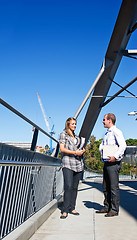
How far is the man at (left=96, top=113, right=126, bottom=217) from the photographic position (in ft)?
16.1

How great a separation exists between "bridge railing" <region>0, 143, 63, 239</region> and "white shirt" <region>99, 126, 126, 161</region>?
4.32 feet

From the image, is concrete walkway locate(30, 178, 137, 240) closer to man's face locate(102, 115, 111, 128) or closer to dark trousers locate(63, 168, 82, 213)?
dark trousers locate(63, 168, 82, 213)

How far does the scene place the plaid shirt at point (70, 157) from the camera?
497 centimetres

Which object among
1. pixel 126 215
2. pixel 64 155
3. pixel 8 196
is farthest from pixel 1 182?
pixel 126 215

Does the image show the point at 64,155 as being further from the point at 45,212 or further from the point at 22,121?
the point at 22,121

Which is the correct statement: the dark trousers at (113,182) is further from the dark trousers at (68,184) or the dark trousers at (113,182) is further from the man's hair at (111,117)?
the man's hair at (111,117)

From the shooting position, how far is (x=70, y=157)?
16.5 ft

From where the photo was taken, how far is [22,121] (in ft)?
12.8

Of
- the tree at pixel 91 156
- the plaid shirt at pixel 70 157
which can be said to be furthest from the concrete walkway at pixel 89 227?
the tree at pixel 91 156

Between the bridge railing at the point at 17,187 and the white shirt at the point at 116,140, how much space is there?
1317mm

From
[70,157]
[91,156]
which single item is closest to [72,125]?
[70,157]

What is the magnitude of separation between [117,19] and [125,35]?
0.62 metres

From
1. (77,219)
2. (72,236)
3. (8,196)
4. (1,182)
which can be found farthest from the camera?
(77,219)

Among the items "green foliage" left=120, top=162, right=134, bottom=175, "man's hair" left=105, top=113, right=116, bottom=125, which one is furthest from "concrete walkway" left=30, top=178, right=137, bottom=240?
"green foliage" left=120, top=162, right=134, bottom=175
